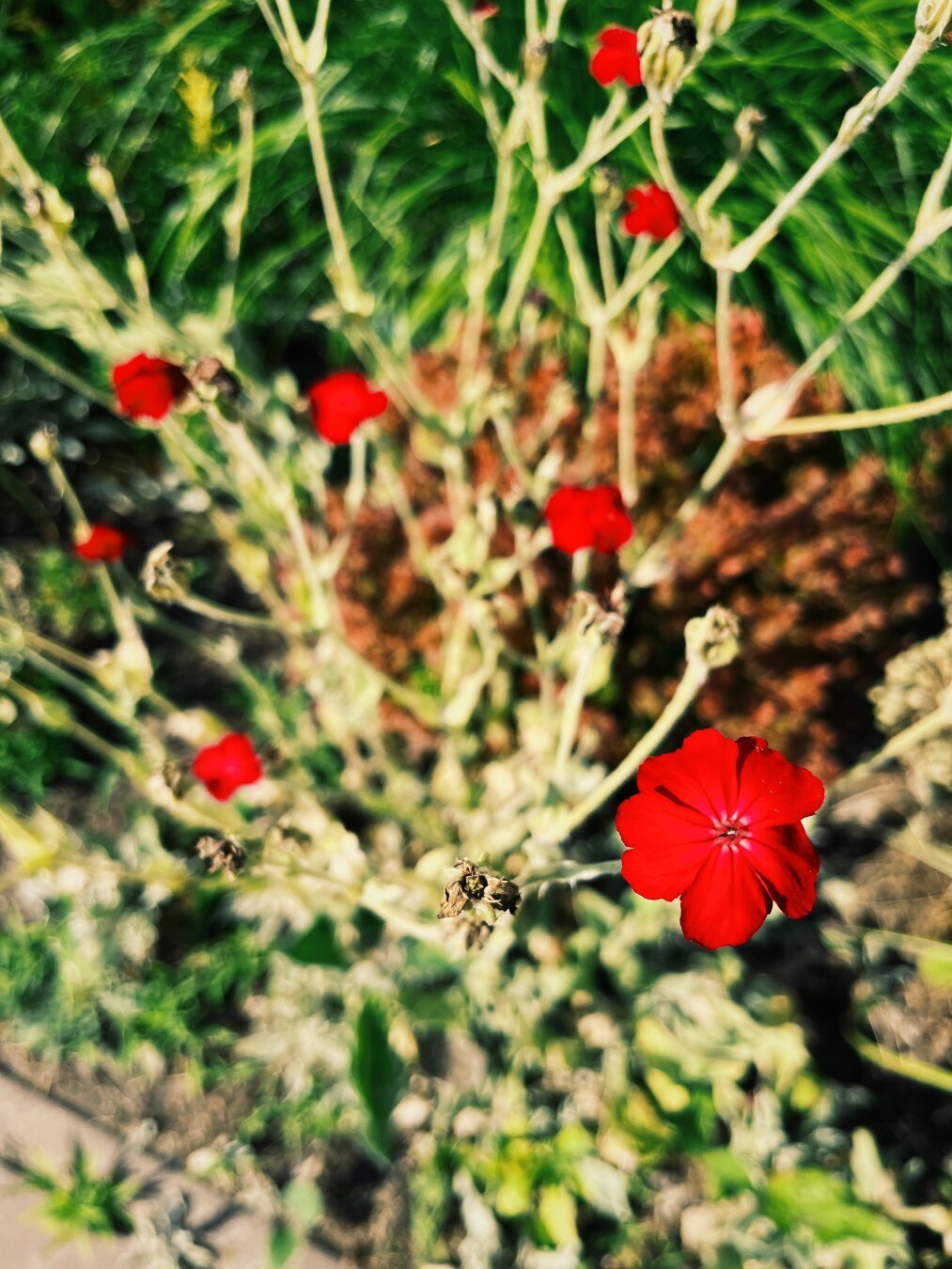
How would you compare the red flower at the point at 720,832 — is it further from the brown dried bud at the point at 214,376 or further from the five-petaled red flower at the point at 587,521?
the brown dried bud at the point at 214,376

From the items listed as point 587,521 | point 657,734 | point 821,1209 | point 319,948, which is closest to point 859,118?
point 587,521

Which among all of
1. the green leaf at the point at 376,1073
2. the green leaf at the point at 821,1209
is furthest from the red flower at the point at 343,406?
the green leaf at the point at 821,1209

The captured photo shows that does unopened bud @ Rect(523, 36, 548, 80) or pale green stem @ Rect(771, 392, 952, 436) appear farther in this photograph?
unopened bud @ Rect(523, 36, 548, 80)

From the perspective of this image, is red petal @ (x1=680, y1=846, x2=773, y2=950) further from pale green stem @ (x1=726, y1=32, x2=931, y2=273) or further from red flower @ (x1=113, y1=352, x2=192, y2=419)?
red flower @ (x1=113, y1=352, x2=192, y2=419)

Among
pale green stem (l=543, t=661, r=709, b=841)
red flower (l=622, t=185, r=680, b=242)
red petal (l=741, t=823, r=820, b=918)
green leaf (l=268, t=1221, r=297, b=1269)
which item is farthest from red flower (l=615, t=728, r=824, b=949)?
green leaf (l=268, t=1221, r=297, b=1269)

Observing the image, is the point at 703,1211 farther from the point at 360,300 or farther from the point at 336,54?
the point at 336,54

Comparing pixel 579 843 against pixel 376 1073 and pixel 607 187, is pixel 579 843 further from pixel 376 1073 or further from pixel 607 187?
pixel 607 187

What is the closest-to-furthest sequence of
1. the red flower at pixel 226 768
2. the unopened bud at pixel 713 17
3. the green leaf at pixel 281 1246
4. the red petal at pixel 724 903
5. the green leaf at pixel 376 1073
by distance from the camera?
the red petal at pixel 724 903 → the unopened bud at pixel 713 17 → the red flower at pixel 226 768 → the green leaf at pixel 376 1073 → the green leaf at pixel 281 1246
